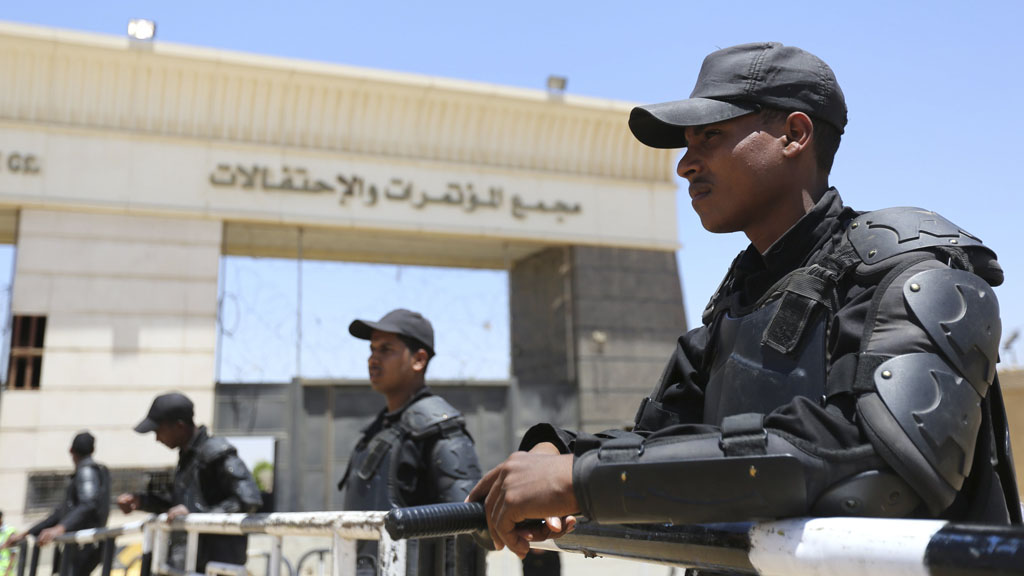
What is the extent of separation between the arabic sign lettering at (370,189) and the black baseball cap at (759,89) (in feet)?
36.8

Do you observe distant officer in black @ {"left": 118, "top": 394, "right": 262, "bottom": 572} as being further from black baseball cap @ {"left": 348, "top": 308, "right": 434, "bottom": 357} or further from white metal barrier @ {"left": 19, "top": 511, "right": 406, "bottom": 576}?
black baseball cap @ {"left": 348, "top": 308, "right": 434, "bottom": 357}

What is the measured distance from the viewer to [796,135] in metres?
1.47

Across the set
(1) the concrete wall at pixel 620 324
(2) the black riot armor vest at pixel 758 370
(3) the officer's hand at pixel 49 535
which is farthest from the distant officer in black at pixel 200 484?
(1) the concrete wall at pixel 620 324

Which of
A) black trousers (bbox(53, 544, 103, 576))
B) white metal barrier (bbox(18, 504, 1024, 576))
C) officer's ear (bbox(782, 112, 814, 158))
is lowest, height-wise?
black trousers (bbox(53, 544, 103, 576))

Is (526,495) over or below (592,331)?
below

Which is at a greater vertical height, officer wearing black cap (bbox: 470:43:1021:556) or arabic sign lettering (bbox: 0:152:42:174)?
arabic sign lettering (bbox: 0:152:42:174)

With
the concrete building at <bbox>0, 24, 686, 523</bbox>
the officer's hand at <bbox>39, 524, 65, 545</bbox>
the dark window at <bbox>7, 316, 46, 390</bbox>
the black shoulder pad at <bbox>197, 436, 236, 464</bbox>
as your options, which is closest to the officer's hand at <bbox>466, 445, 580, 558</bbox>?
the black shoulder pad at <bbox>197, 436, 236, 464</bbox>

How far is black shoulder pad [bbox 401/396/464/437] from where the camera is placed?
11.9 ft

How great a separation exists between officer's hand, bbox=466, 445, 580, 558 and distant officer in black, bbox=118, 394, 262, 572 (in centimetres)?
352

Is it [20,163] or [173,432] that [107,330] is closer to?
[20,163]

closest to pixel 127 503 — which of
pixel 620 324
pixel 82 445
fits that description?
pixel 82 445

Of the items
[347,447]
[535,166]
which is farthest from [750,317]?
[535,166]

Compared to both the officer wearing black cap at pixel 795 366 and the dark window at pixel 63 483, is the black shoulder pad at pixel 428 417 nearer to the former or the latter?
the officer wearing black cap at pixel 795 366

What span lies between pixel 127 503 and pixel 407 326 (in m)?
2.56
